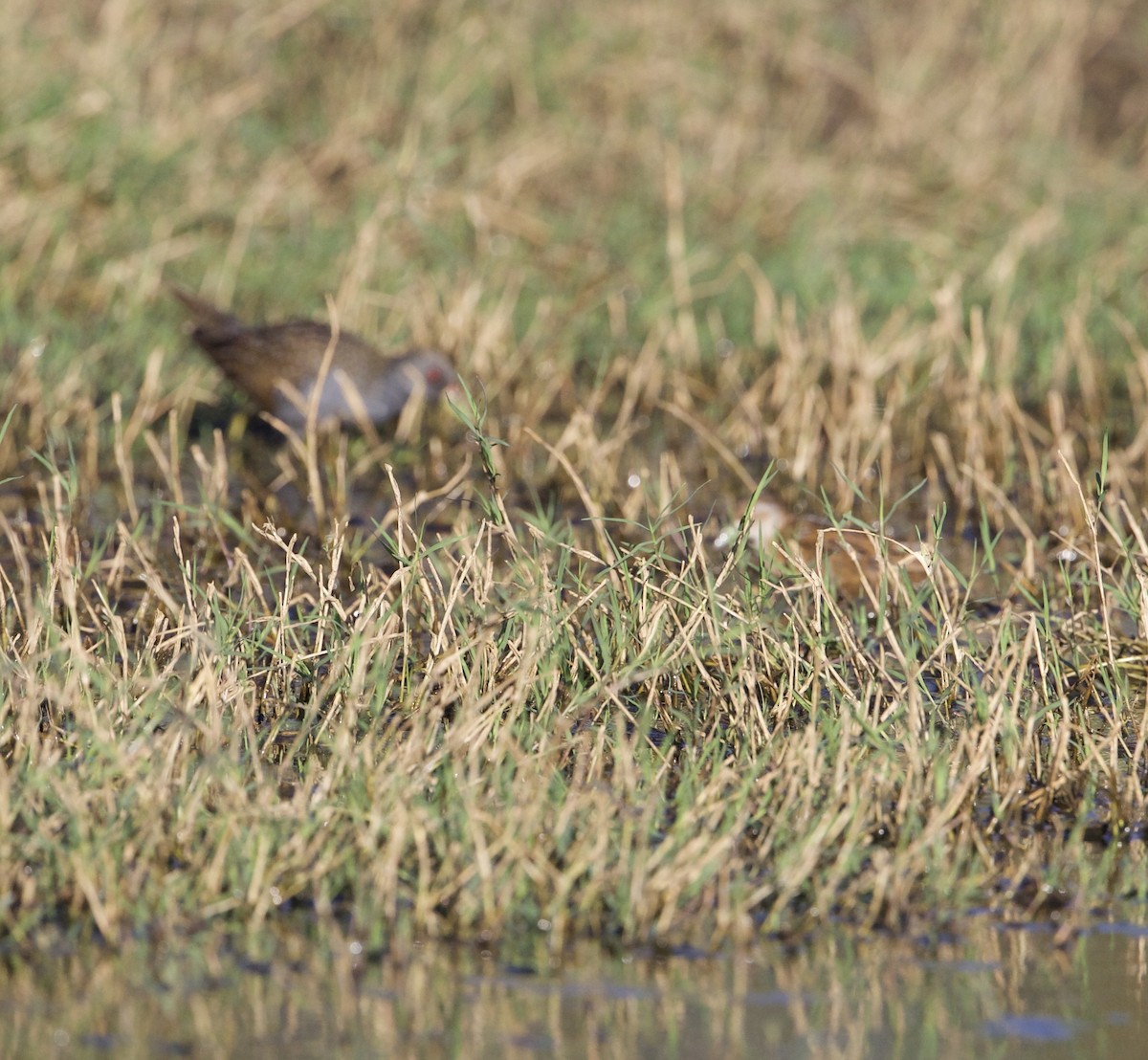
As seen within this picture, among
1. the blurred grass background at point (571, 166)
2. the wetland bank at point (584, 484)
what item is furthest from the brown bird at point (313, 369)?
the blurred grass background at point (571, 166)

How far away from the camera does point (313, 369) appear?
228 inches

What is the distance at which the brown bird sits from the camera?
227 inches

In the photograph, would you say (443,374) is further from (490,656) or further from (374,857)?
(374,857)

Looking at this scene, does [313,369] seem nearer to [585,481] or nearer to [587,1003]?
[585,481]

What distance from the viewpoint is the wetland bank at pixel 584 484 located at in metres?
2.83

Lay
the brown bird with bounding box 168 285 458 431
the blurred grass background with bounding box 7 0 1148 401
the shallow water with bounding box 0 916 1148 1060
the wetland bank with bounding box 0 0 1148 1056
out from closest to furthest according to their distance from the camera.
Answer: the shallow water with bounding box 0 916 1148 1060 → the wetland bank with bounding box 0 0 1148 1056 → the brown bird with bounding box 168 285 458 431 → the blurred grass background with bounding box 7 0 1148 401

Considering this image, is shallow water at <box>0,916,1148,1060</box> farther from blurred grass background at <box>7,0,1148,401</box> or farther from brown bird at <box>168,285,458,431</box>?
blurred grass background at <box>7,0,1148,401</box>

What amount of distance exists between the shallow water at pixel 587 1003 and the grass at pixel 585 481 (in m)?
0.08

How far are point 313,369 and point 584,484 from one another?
108cm

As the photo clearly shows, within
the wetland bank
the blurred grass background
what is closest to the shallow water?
the wetland bank

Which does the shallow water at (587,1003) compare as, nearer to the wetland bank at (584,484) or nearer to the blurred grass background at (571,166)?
the wetland bank at (584,484)

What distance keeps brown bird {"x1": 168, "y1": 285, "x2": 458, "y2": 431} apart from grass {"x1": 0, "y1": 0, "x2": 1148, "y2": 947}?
168mm

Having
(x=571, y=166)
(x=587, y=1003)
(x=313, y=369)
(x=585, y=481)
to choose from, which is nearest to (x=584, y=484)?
(x=585, y=481)

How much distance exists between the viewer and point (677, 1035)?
244 centimetres
